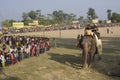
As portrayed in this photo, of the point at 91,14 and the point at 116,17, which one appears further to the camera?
the point at 91,14

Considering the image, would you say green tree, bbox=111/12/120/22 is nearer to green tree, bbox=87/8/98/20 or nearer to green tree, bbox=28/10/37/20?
green tree, bbox=87/8/98/20

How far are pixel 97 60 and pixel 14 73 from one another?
5.12m

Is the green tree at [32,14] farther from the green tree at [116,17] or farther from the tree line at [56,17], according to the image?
the green tree at [116,17]

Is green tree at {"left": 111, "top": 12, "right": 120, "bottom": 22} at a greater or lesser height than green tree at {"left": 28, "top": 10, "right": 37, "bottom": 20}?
lesser

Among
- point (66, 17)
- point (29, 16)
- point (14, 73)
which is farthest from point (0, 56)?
point (66, 17)

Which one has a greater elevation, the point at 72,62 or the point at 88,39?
the point at 88,39

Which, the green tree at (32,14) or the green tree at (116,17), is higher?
the green tree at (32,14)

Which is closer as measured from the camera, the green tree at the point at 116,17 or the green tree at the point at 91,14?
the green tree at the point at 116,17

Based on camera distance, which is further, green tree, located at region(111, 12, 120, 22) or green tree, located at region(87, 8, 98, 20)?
green tree, located at region(87, 8, 98, 20)

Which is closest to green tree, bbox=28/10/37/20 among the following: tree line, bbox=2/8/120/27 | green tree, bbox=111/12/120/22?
tree line, bbox=2/8/120/27

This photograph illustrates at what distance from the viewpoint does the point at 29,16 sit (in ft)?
437

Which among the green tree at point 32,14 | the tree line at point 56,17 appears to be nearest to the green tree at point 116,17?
the tree line at point 56,17

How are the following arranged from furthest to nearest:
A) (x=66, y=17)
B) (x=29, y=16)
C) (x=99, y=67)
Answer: (x=66, y=17), (x=29, y=16), (x=99, y=67)

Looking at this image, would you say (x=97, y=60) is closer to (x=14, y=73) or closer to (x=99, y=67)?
(x=99, y=67)
